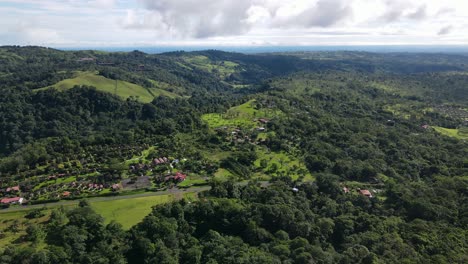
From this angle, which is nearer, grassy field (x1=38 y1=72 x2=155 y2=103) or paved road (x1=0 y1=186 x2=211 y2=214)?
paved road (x1=0 y1=186 x2=211 y2=214)

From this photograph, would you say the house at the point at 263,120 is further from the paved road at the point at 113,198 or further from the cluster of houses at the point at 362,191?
the paved road at the point at 113,198

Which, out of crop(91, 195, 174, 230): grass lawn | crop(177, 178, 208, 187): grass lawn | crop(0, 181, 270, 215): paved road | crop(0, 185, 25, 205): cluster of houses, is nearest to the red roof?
crop(0, 181, 270, 215): paved road

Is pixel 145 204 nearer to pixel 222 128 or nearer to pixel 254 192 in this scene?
pixel 254 192

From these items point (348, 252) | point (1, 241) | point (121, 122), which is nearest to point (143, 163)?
point (1, 241)

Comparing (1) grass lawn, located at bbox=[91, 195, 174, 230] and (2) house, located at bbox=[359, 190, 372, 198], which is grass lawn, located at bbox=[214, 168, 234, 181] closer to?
(1) grass lawn, located at bbox=[91, 195, 174, 230]

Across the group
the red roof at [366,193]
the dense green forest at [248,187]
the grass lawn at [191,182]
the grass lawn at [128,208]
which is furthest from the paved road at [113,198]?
the red roof at [366,193]
